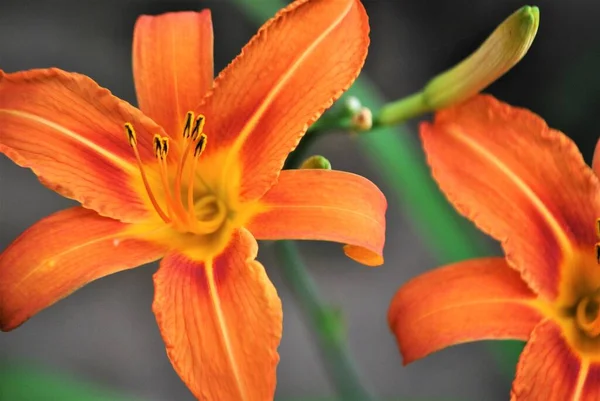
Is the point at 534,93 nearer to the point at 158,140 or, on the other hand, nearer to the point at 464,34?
the point at 464,34

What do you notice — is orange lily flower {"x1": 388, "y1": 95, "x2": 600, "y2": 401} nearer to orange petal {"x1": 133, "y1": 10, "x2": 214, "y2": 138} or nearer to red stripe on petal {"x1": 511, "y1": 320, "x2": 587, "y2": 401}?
red stripe on petal {"x1": 511, "y1": 320, "x2": 587, "y2": 401}

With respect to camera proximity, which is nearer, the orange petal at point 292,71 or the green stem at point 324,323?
the orange petal at point 292,71

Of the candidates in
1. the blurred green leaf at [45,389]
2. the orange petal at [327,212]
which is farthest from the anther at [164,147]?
the blurred green leaf at [45,389]

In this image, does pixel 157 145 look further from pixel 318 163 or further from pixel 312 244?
pixel 312 244

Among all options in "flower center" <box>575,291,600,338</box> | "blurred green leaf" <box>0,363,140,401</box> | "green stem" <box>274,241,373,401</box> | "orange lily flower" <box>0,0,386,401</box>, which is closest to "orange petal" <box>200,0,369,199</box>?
"orange lily flower" <box>0,0,386,401</box>

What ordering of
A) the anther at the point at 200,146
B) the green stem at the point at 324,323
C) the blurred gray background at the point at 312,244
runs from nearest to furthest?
the anther at the point at 200,146
the green stem at the point at 324,323
the blurred gray background at the point at 312,244

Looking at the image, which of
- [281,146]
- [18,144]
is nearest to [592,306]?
[281,146]

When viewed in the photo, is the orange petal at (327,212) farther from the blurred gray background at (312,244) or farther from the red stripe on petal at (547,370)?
the blurred gray background at (312,244)

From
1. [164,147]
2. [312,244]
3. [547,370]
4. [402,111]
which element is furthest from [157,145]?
[312,244]
